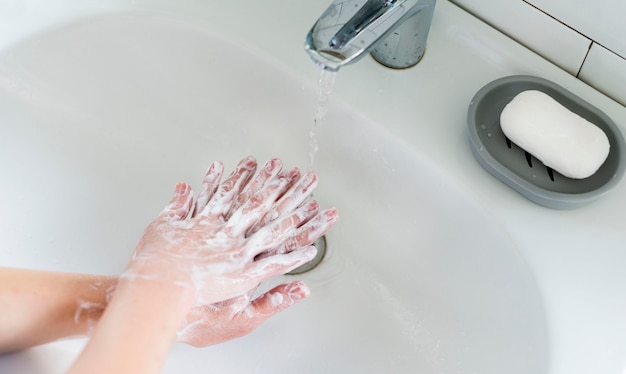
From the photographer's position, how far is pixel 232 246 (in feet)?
2.22

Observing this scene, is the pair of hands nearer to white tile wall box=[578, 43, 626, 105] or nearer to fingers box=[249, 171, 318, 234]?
fingers box=[249, 171, 318, 234]

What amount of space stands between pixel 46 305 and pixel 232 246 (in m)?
0.17

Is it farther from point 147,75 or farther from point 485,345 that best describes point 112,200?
point 485,345

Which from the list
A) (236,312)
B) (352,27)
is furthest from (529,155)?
(236,312)

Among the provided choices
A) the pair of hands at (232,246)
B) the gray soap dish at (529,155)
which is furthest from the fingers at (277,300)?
the gray soap dish at (529,155)

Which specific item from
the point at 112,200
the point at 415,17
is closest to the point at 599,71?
the point at 415,17

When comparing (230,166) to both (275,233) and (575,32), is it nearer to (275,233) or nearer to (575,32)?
(275,233)

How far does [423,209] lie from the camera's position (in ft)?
2.48

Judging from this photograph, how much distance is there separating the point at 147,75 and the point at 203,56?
0.25 ft

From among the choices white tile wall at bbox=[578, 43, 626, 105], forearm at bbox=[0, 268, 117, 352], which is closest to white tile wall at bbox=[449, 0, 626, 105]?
white tile wall at bbox=[578, 43, 626, 105]

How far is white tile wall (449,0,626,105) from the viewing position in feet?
2.26

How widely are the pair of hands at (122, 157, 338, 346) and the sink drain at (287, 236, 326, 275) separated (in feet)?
0.36

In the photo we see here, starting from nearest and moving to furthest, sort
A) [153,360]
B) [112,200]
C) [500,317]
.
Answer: [153,360]
[500,317]
[112,200]

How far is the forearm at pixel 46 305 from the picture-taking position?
0.63m
